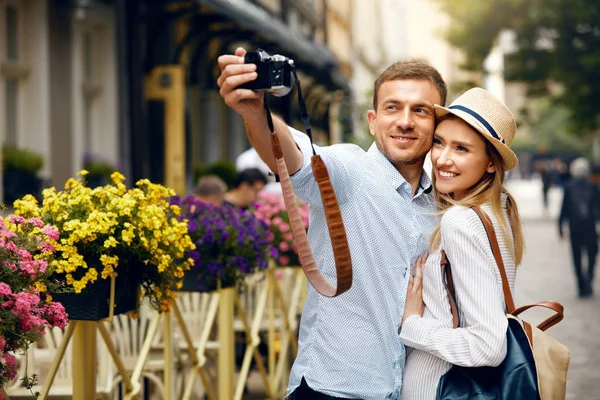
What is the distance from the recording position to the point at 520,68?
30.8m

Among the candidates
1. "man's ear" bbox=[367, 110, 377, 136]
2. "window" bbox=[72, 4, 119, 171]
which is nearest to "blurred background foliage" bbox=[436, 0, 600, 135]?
"window" bbox=[72, 4, 119, 171]

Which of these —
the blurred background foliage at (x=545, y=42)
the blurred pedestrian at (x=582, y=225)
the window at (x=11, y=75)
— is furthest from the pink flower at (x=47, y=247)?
the blurred background foliage at (x=545, y=42)

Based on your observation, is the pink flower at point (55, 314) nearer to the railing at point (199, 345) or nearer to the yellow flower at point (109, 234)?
the yellow flower at point (109, 234)

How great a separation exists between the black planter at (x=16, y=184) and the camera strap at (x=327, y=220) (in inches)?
274

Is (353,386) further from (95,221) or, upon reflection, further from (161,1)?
(161,1)

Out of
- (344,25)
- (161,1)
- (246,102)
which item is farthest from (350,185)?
(344,25)

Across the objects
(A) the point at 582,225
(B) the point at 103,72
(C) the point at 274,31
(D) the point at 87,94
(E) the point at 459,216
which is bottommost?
(A) the point at 582,225

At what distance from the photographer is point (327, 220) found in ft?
9.02

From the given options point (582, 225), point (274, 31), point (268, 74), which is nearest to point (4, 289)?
point (268, 74)

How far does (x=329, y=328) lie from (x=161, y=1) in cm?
941

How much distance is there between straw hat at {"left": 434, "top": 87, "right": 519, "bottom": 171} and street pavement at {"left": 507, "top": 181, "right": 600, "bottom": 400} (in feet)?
1.72

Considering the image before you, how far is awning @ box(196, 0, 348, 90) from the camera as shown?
12.0 meters

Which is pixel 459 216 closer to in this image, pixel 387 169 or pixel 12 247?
pixel 387 169

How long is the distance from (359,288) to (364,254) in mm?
98
